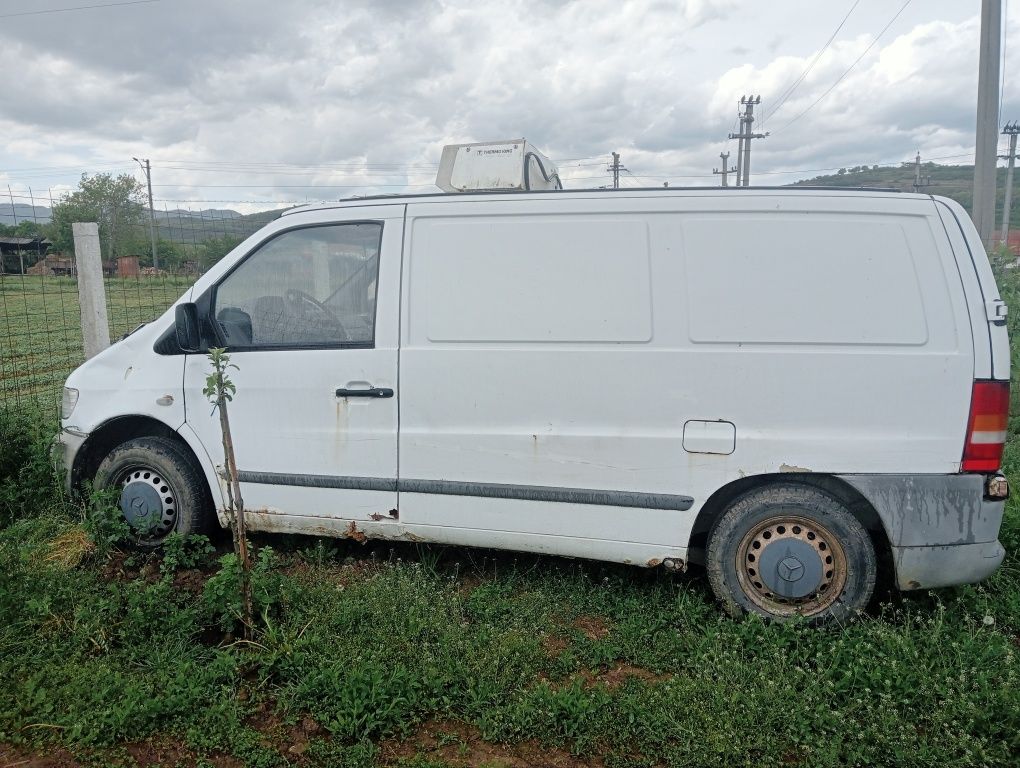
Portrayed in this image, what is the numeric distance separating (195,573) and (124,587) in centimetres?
40

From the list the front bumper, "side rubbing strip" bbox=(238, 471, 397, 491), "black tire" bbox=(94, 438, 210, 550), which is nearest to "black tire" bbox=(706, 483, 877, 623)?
"side rubbing strip" bbox=(238, 471, 397, 491)

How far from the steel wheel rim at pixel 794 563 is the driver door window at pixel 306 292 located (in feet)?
7.11

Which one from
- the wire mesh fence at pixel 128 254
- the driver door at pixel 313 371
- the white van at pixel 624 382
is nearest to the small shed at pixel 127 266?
the wire mesh fence at pixel 128 254

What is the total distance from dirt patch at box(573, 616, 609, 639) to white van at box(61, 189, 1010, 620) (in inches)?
12.1

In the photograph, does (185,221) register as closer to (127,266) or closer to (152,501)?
(127,266)

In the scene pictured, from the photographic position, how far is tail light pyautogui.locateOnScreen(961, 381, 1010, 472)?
320 centimetres

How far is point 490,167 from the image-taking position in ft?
14.1

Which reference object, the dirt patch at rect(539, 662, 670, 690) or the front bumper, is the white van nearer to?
the front bumper

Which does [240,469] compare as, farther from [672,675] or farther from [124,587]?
[672,675]

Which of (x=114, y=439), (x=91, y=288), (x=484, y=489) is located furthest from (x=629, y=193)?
(x=91, y=288)

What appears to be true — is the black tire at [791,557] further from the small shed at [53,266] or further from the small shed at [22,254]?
the small shed at [22,254]

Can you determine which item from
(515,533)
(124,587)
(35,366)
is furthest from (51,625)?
(35,366)

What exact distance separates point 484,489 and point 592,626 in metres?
0.85

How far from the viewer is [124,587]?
3.73 m
